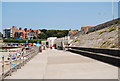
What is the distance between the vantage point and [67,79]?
9195mm

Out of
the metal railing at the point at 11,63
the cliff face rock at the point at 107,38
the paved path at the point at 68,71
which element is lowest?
the paved path at the point at 68,71

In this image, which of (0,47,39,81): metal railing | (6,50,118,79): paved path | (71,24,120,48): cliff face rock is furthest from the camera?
(71,24,120,48): cliff face rock

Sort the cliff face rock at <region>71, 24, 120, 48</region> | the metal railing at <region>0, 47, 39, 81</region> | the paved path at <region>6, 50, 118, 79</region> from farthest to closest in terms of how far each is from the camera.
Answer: the cliff face rock at <region>71, 24, 120, 48</region> → the paved path at <region>6, 50, 118, 79</region> → the metal railing at <region>0, 47, 39, 81</region>

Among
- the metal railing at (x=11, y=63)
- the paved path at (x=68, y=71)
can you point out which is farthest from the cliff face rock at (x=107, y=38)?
the metal railing at (x=11, y=63)

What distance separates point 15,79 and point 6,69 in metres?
1.36

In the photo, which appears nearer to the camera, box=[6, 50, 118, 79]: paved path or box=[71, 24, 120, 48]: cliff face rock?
box=[6, 50, 118, 79]: paved path

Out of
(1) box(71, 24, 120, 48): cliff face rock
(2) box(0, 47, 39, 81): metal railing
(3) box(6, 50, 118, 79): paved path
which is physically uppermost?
(1) box(71, 24, 120, 48): cliff face rock

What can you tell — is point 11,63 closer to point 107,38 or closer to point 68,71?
point 68,71

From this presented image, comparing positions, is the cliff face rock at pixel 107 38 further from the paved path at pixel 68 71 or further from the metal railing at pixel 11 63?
the metal railing at pixel 11 63

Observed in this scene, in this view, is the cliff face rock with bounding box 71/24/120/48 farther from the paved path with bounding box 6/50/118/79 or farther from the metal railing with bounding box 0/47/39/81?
the metal railing with bounding box 0/47/39/81

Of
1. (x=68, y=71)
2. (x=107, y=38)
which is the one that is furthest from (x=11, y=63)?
(x=107, y=38)

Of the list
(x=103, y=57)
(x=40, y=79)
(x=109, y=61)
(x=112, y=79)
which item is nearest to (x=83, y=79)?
(x=112, y=79)

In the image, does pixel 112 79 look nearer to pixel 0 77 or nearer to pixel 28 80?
pixel 28 80

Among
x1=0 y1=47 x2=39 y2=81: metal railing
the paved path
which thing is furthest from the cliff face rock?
x1=0 y1=47 x2=39 y2=81: metal railing
